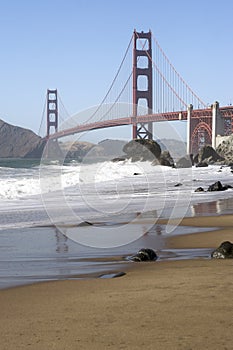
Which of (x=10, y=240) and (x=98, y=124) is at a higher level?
(x=98, y=124)

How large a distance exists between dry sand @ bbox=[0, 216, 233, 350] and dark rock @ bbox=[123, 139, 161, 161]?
45.6 meters

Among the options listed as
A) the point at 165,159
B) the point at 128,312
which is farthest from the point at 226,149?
the point at 128,312

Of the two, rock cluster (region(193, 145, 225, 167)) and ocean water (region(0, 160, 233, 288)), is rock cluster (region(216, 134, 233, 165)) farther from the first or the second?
ocean water (region(0, 160, 233, 288))

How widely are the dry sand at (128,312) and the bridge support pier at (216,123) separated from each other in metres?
55.9

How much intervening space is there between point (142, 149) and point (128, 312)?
50.0m

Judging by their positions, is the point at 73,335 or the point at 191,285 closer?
the point at 73,335

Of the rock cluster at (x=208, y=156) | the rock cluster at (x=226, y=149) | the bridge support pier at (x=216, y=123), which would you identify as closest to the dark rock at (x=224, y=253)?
the rock cluster at (x=208, y=156)

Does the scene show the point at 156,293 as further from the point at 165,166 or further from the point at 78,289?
the point at 165,166

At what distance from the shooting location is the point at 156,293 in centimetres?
427

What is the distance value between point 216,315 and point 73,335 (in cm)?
93

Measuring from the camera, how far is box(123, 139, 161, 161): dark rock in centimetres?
5138

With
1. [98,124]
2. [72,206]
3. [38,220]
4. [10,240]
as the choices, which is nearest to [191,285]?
[10,240]

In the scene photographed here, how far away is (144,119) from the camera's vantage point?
180ft

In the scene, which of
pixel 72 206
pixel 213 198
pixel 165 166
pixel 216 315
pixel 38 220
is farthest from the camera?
pixel 165 166
